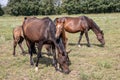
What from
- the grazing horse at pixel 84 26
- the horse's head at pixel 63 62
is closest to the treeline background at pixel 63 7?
the grazing horse at pixel 84 26

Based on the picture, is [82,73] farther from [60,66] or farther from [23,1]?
[23,1]

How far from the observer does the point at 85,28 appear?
45.0 feet

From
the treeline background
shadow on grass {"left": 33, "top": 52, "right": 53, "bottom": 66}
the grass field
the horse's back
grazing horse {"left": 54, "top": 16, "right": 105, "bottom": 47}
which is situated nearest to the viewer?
the grass field

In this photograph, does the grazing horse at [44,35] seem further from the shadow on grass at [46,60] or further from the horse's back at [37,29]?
the shadow on grass at [46,60]

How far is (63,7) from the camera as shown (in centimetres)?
6381

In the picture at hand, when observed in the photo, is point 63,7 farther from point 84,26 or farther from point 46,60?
point 46,60

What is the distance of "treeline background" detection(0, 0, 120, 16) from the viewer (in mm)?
59906

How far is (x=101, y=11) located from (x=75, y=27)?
47.7 metres

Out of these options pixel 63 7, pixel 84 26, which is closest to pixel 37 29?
pixel 84 26

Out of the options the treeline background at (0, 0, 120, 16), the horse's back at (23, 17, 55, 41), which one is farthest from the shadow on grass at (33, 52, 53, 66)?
the treeline background at (0, 0, 120, 16)

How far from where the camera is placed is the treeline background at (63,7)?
197 feet

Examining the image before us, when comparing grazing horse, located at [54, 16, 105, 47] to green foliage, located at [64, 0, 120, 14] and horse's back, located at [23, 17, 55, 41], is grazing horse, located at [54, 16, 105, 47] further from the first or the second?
green foliage, located at [64, 0, 120, 14]

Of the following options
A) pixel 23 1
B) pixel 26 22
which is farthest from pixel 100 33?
pixel 23 1

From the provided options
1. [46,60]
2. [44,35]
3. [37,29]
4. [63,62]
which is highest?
[37,29]
